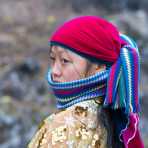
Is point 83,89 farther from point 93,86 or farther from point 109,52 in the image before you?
point 109,52

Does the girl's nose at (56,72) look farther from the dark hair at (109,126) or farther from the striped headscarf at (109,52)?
the dark hair at (109,126)

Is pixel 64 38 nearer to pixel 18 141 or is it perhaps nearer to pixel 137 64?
pixel 137 64

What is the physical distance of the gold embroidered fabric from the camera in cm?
250

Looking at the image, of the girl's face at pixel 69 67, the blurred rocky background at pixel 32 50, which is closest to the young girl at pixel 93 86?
the girl's face at pixel 69 67

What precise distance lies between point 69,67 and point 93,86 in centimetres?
12

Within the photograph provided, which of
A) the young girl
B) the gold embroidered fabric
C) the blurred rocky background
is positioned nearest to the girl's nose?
the young girl

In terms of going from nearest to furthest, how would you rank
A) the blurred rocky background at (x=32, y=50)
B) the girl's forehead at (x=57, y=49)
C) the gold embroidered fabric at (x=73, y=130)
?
the gold embroidered fabric at (x=73, y=130) < the girl's forehead at (x=57, y=49) < the blurred rocky background at (x=32, y=50)

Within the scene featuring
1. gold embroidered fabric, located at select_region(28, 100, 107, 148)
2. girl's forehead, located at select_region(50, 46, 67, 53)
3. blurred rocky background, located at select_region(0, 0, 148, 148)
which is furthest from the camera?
blurred rocky background, located at select_region(0, 0, 148, 148)

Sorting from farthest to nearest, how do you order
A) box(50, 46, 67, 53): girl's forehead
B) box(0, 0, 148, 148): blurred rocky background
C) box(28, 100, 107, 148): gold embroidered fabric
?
box(0, 0, 148, 148): blurred rocky background → box(50, 46, 67, 53): girl's forehead → box(28, 100, 107, 148): gold embroidered fabric

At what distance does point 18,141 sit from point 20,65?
87.3 inches

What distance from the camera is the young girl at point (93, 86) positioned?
254 cm

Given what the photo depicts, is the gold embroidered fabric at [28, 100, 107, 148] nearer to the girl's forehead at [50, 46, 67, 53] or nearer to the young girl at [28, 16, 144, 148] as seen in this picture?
the young girl at [28, 16, 144, 148]

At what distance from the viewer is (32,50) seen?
11.7 m

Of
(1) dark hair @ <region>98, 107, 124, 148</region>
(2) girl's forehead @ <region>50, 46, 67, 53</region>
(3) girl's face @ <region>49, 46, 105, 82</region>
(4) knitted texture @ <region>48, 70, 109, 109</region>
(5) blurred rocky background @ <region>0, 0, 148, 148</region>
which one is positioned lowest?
(5) blurred rocky background @ <region>0, 0, 148, 148</region>
